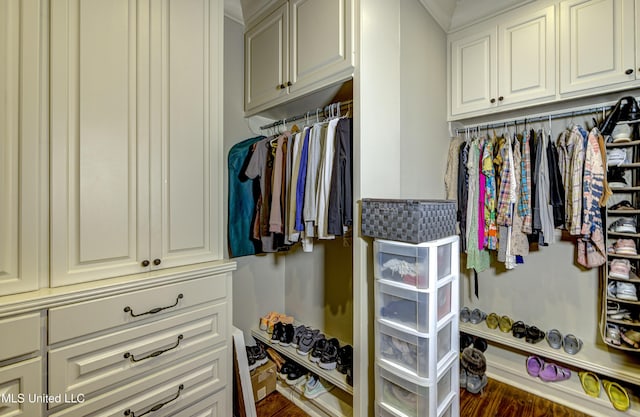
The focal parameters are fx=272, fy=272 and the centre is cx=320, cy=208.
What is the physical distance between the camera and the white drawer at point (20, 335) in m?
0.82

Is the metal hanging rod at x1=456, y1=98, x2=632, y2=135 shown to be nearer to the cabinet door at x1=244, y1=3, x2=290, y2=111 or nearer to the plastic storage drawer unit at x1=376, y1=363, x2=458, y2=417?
the cabinet door at x1=244, y1=3, x2=290, y2=111

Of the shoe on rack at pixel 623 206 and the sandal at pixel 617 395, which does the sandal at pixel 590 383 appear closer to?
the sandal at pixel 617 395

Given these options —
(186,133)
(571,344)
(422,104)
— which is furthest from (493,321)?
(186,133)

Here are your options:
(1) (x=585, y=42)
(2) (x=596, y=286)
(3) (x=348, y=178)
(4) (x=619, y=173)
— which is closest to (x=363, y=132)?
(3) (x=348, y=178)

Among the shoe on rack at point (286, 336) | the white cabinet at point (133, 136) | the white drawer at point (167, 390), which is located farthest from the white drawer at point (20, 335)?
the shoe on rack at point (286, 336)

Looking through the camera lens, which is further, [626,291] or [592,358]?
[592,358]

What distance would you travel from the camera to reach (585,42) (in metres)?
1.62

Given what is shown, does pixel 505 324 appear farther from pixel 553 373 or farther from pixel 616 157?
pixel 616 157

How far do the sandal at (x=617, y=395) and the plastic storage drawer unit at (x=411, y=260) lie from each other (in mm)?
1452

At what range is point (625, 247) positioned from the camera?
1.61 m

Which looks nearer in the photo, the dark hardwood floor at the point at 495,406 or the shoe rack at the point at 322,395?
the shoe rack at the point at 322,395

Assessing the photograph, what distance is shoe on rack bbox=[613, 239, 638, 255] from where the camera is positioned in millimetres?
1592

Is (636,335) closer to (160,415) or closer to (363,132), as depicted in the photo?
(363,132)

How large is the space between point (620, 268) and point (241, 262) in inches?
96.5
